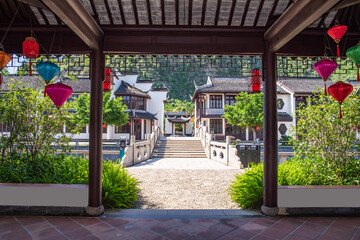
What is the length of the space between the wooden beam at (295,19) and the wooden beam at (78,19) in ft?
8.37

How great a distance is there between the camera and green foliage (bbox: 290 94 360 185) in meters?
4.75

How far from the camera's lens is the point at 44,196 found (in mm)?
3672

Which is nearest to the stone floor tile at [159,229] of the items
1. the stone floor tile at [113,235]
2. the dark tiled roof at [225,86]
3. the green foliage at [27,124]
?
the stone floor tile at [113,235]

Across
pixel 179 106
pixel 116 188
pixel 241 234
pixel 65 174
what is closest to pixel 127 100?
pixel 179 106

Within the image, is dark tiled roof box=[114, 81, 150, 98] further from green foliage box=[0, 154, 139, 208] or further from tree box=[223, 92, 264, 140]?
green foliage box=[0, 154, 139, 208]

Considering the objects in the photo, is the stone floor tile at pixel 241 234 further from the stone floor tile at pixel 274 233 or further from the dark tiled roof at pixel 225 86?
the dark tiled roof at pixel 225 86

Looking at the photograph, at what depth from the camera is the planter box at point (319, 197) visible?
12.1 ft

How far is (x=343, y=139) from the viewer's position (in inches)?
198

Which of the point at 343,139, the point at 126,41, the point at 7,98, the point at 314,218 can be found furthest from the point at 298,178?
the point at 7,98

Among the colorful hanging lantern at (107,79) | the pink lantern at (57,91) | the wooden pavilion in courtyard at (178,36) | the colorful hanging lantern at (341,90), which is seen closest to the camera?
the pink lantern at (57,91)

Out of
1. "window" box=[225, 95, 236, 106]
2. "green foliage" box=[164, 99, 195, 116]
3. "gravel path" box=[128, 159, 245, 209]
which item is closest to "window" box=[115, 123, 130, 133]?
"window" box=[225, 95, 236, 106]

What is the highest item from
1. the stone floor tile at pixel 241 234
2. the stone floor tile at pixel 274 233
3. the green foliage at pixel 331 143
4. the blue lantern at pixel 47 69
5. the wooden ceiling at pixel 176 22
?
the wooden ceiling at pixel 176 22

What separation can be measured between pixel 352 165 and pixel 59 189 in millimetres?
5562

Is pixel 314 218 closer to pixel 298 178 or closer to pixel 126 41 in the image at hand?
pixel 298 178
